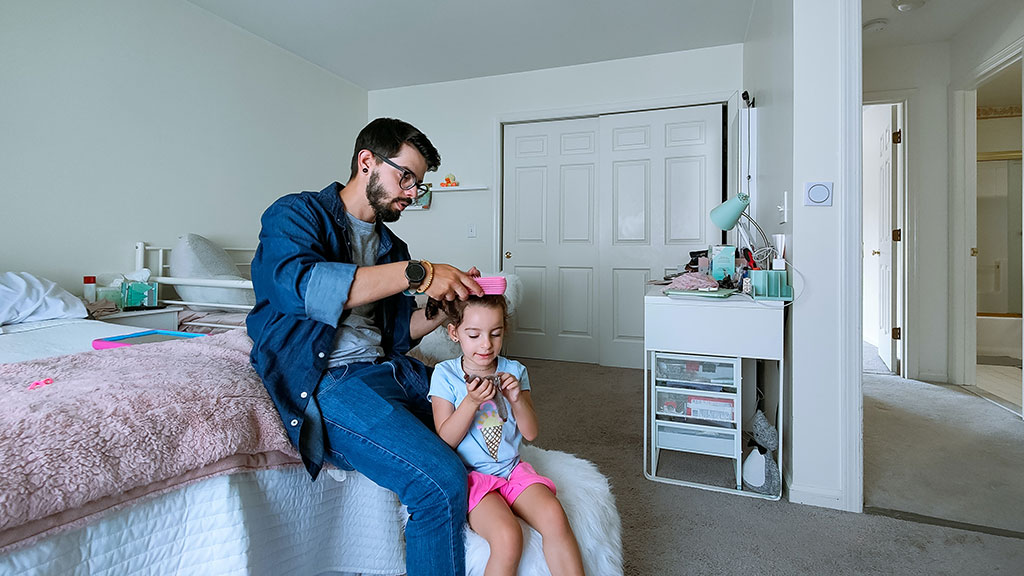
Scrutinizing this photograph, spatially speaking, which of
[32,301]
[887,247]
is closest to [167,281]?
[32,301]

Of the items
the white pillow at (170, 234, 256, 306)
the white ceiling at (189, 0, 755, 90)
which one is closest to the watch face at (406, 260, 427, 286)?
the white pillow at (170, 234, 256, 306)

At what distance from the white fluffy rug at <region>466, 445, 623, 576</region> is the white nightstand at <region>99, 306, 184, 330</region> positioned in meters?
2.21

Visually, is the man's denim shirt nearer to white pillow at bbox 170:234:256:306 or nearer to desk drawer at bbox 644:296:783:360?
desk drawer at bbox 644:296:783:360

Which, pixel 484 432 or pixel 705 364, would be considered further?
pixel 705 364

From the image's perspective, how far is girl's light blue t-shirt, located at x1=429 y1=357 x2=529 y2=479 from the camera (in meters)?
1.09

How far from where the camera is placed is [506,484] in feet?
3.46

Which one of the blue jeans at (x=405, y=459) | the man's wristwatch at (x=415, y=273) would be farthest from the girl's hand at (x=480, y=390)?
the man's wristwatch at (x=415, y=273)

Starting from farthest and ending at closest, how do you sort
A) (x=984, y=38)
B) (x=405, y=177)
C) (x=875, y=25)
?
(x=875, y=25) < (x=984, y=38) < (x=405, y=177)

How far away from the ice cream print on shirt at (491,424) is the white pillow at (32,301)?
1.97m

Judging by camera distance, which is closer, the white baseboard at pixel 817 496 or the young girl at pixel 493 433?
the young girl at pixel 493 433

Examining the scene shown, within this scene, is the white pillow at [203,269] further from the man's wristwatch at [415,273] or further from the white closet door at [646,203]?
the white closet door at [646,203]

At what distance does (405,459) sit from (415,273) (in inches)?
14.3

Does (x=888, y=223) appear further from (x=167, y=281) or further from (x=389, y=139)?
(x=167, y=281)

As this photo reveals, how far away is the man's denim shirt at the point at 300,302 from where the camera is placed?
100 cm
